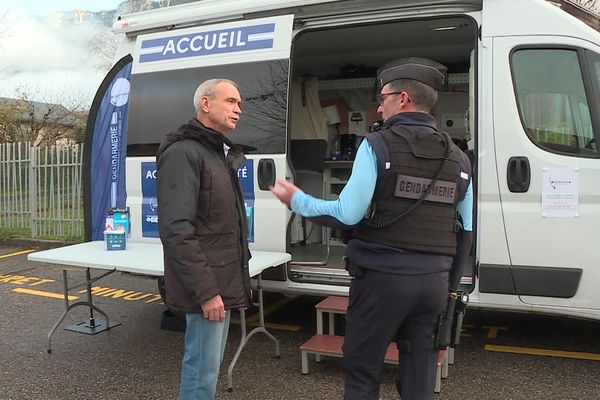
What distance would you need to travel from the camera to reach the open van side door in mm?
3266

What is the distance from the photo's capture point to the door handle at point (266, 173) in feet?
13.0

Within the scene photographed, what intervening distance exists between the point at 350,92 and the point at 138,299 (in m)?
3.40

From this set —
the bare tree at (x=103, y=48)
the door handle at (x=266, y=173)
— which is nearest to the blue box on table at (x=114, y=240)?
the door handle at (x=266, y=173)

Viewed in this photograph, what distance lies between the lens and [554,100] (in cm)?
339

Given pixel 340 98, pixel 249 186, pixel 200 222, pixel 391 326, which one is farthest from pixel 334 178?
pixel 391 326

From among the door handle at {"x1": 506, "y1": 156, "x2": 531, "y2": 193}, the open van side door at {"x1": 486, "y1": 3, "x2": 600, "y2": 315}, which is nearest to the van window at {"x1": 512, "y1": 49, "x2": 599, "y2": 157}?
the open van side door at {"x1": 486, "y1": 3, "x2": 600, "y2": 315}

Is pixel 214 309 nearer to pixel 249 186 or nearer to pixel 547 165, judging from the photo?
pixel 249 186

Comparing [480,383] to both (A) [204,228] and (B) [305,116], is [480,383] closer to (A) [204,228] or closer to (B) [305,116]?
(A) [204,228]

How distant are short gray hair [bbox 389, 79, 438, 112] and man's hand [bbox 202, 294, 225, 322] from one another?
114 cm

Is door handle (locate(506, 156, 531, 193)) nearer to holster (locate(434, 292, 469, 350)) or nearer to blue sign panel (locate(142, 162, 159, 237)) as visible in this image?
holster (locate(434, 292, 469, 350))

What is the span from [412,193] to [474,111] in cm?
178

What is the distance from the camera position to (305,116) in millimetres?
6211

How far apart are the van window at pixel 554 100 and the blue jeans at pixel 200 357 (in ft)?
7.45

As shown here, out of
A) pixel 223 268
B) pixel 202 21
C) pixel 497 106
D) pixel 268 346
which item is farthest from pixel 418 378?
pixel 202 21
